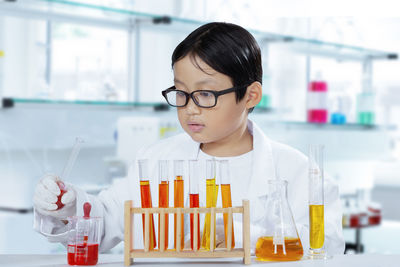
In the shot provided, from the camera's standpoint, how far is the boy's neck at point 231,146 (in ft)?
5.24

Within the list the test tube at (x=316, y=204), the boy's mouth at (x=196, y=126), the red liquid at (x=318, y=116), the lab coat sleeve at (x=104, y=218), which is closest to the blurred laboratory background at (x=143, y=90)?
the red liquid at (x=318, y=116)

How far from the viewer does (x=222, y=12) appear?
10.5 feet

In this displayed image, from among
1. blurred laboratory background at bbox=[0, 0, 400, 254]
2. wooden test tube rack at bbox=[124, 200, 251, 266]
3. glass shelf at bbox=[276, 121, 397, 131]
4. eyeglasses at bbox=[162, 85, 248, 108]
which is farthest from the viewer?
glass shelf at bbox=[276, 121, 397, 131]

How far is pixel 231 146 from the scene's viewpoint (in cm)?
161

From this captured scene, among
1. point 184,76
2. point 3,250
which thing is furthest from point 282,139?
point 184,76

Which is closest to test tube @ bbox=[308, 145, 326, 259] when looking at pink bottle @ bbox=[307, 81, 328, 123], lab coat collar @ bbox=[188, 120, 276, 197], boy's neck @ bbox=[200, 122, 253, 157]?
lab coat collar @ bbox=[188, 120, 276, 197]

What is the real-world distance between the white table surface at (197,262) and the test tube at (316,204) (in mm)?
36

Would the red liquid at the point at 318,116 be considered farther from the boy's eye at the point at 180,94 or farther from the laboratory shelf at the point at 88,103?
the boy's eye at the point at 180,94

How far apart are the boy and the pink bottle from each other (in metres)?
1.68

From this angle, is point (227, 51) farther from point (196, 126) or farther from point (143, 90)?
point (143, 90)

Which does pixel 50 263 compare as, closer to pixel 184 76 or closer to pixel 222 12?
pixel 184 76

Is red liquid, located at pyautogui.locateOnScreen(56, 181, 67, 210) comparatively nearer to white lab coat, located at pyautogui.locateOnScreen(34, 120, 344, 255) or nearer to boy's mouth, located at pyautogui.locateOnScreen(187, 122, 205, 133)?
white lab coat, located at pyautogui.locateOnScreen(34, 120, 344, 255)

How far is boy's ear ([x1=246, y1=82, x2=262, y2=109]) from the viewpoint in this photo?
150 centimetres

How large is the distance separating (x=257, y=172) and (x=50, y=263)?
1.84 feet
